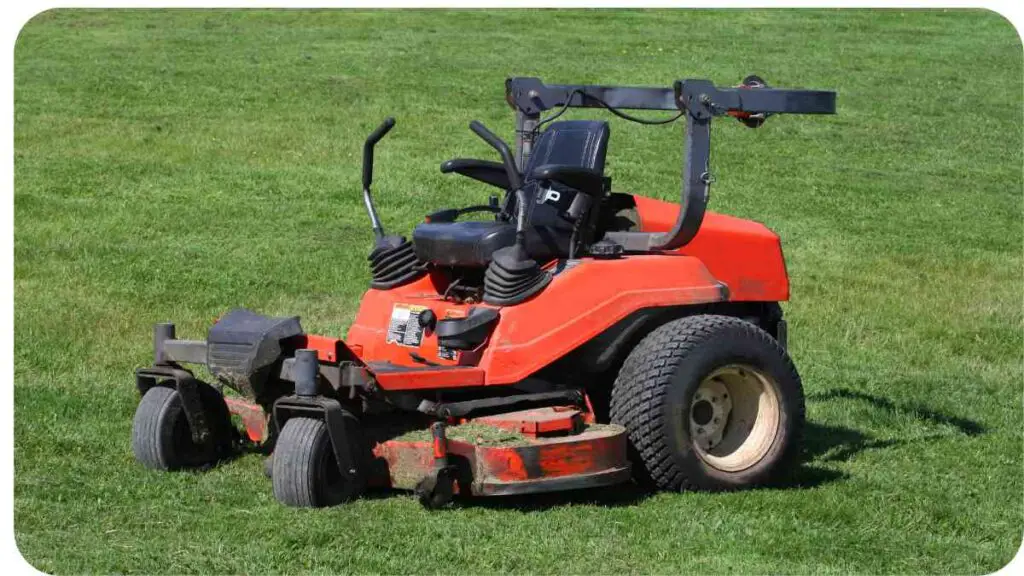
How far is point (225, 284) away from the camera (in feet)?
46.1

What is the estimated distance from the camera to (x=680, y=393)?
812 cm

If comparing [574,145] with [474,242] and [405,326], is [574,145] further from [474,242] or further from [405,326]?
[405,326]

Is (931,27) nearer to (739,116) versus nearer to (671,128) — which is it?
(671,128)

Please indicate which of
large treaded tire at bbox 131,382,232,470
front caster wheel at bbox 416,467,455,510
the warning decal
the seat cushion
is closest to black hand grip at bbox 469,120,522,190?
the seat cushion

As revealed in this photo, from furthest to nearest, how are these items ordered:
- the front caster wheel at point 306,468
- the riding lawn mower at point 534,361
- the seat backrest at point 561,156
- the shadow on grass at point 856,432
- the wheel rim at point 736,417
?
the shadow on grass at point 856,432, the seat backrest at point 561,156, the wheel rim at point 736,417, the riding lawn mower at point 534,361, the front caster wheel at point 306,468

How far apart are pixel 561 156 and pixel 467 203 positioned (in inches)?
330

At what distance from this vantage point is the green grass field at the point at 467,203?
7500mm

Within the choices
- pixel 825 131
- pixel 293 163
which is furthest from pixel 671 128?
pixel 293 163

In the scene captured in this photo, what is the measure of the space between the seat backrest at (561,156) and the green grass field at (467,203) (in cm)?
155

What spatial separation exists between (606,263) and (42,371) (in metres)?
4.75

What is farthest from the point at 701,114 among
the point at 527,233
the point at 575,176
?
the point at 527,233

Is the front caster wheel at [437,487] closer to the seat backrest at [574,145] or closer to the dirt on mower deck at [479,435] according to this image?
the dirt on mower deck at [479,435]

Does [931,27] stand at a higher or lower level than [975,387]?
higher

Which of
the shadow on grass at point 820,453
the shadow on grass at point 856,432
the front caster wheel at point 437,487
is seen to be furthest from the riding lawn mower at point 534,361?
the shadow on grass at point 856,432
